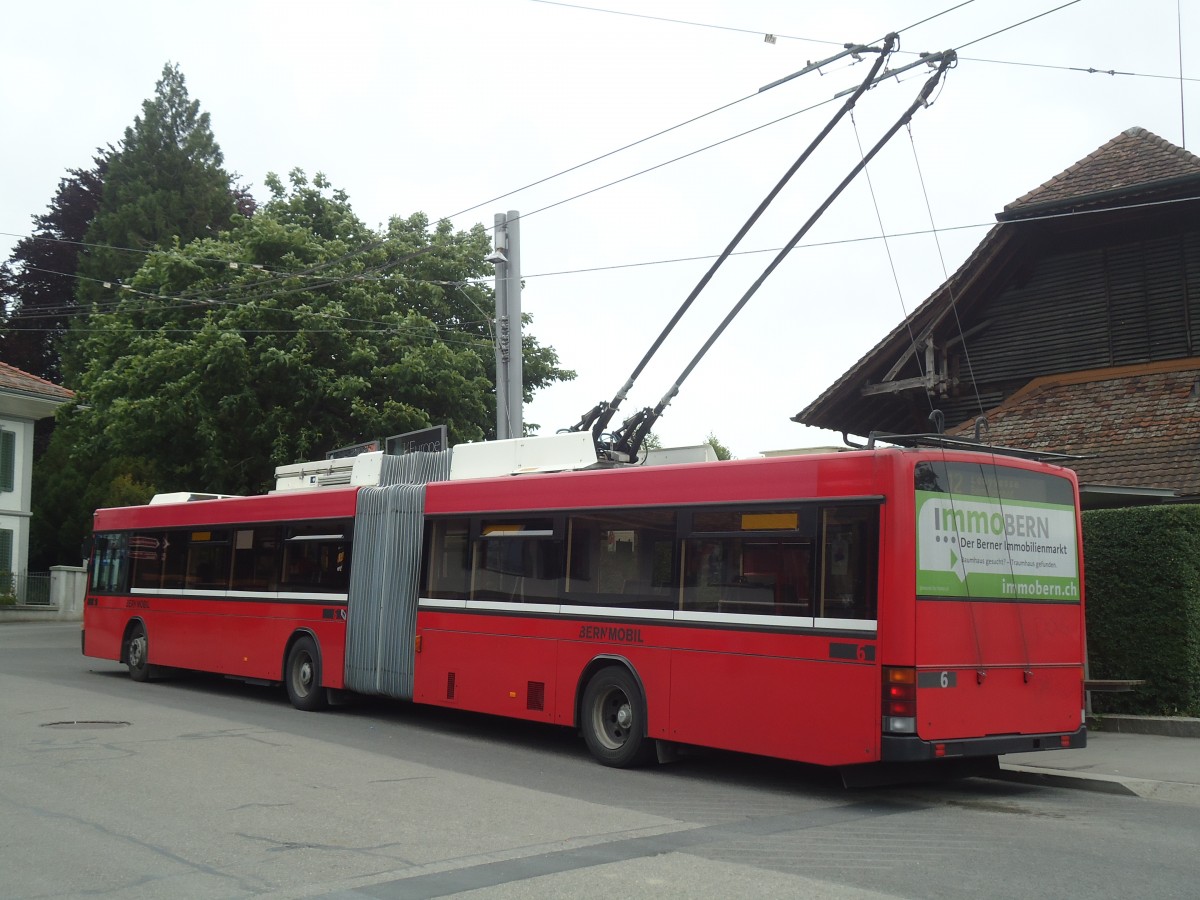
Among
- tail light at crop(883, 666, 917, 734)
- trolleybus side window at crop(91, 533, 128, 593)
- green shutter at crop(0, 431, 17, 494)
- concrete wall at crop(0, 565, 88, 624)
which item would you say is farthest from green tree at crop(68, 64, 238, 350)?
tail light at crop(883, 666, 917, 734)

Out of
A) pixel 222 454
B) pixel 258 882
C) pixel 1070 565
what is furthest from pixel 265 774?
pixel 222 454

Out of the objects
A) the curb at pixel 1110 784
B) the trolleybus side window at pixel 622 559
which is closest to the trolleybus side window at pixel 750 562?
the trolleybus side window at pixel 622 559

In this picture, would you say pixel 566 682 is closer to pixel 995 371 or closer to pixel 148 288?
pixel 995 371

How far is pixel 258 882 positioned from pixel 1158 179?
15.8 metres

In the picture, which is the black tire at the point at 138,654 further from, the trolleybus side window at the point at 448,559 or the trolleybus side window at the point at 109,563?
the trolleybus side window at the point at 448,559

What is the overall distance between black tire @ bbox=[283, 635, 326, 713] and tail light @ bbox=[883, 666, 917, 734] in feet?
27.6

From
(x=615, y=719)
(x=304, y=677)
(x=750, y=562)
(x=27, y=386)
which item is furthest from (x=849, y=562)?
(x=27, y=386)

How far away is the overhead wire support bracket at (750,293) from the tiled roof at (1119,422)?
6.47 m

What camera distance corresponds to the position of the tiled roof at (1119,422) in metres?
16.2

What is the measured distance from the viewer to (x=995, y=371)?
20.4 meters

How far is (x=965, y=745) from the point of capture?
361 inches

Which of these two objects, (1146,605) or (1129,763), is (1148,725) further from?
(1129,763)

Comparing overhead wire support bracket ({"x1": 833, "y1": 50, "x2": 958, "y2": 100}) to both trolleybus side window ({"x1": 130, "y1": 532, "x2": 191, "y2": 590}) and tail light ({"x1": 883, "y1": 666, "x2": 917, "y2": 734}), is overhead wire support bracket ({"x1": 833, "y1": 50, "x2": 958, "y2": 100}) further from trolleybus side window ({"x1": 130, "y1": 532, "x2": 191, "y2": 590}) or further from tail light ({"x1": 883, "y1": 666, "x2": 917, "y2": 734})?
trolleybus side window ({"x1": 130, "y1": 532, "x2": 191, "y2": 590})

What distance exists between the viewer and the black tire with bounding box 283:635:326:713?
50.1 feet
